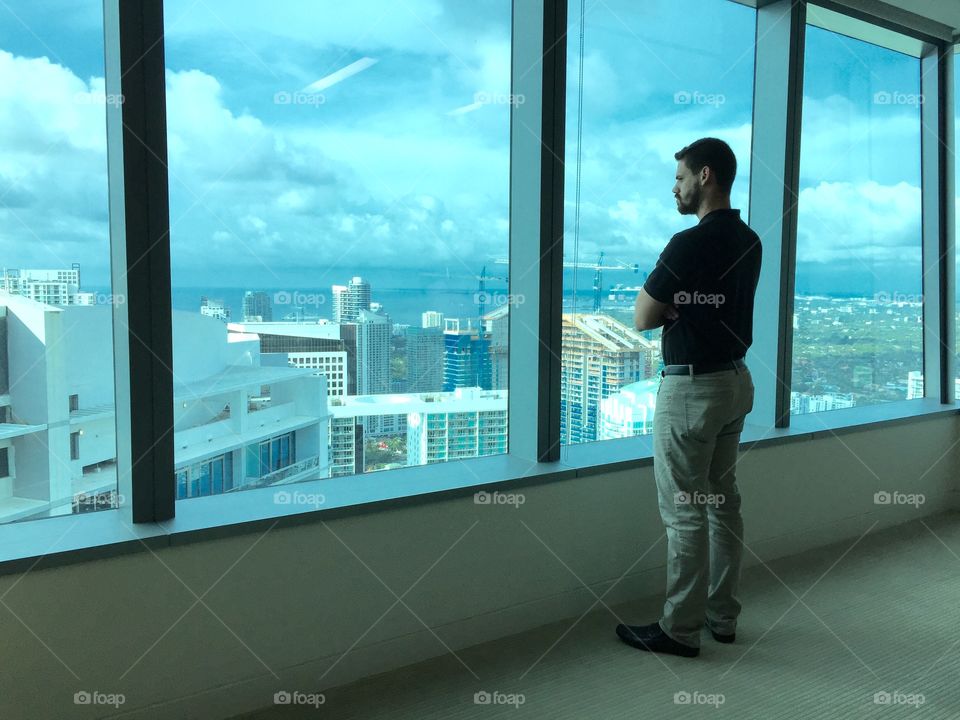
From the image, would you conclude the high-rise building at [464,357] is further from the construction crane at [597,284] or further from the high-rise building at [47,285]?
the high-rise building at [47,285]

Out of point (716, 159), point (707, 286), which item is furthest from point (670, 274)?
point (716, 159)

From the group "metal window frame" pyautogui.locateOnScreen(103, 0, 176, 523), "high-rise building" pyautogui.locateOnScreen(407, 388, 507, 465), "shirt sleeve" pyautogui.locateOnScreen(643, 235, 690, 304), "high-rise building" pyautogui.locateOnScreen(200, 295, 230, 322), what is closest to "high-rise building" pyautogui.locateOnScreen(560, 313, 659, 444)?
"high-rise building" pyautogui.locateOnScreen(407, 388, 507, 465)

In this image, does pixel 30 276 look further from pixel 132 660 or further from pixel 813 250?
pixel 813 250

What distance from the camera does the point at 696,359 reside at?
2168mm

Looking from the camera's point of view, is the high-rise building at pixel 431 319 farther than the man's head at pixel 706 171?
Yes

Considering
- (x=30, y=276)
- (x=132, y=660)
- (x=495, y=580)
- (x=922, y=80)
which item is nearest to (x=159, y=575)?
(x=132, y=660)

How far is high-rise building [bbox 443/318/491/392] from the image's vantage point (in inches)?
96.2

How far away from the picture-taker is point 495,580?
2367 millimetres

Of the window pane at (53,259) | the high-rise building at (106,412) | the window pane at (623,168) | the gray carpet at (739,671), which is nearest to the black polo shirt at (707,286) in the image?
the window pane at (623,168)

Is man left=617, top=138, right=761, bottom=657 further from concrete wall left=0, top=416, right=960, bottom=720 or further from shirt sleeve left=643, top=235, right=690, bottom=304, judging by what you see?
concrete wall left=0, top=416, right=960, bottom=720

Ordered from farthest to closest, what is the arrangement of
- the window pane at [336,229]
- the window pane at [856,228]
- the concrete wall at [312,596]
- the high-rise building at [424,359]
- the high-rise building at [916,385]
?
the high-rise building at [916,385], the window pane at [856,228], the high-rise building at [424,359], the window pane at [336,229], the concrete wall at [312,596]

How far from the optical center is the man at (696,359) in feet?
7.00

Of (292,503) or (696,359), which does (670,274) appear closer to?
(696,359)

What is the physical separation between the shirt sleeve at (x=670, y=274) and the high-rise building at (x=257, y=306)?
1070mm
